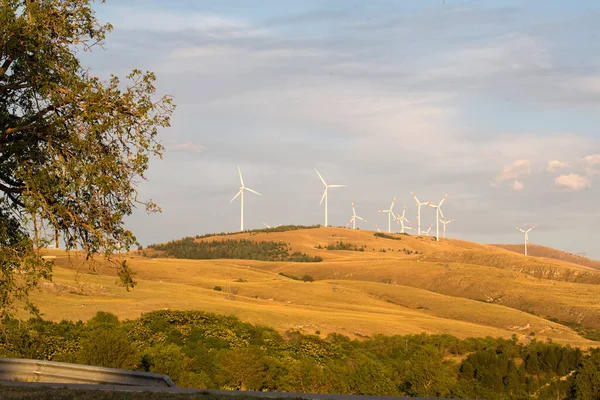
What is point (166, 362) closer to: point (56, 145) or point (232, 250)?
point (56, 145)

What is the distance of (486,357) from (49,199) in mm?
32938

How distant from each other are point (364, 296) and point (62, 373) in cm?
7332

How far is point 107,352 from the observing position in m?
29.0

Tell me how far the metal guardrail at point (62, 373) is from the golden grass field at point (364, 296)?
10606 mm

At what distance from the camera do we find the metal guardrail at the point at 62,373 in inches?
712

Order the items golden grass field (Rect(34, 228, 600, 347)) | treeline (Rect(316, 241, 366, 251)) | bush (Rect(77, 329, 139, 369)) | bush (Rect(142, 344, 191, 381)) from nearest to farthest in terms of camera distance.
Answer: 1. bush (Rect(77, 329, 139, 369))
2. bush (Rect(142, 344, 191, 381))
3. golden grass field (Rect(34, 228, 600, 347))
4. treeline (Rect(316, 241, 366, 251))

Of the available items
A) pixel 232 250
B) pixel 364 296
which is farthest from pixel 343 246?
pixel 364 296

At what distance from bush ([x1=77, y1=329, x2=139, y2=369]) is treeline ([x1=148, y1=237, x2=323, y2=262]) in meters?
126

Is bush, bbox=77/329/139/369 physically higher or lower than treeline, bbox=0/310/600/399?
higher

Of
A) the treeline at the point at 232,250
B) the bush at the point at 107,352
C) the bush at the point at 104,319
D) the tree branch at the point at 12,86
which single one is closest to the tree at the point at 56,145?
the tree branch at the point at 12,86

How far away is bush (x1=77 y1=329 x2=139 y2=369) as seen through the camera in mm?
28750

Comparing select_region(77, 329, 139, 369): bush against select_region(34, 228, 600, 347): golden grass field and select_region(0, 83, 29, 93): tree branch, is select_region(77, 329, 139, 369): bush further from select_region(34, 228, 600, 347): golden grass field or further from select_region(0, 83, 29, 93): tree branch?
select_region(0, 83, 29, 93): tree branch

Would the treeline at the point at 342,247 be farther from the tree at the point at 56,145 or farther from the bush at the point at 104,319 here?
the tree at the point at 56,145

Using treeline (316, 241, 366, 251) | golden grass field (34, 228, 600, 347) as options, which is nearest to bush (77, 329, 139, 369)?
golden grass field (34, 228, 600, 347)
